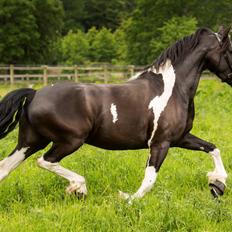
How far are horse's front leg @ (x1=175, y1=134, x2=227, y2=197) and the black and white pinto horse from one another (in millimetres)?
11

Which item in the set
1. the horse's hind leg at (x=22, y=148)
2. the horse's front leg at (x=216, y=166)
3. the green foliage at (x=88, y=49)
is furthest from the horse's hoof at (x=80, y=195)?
the green foliage at (x=88, y=49)

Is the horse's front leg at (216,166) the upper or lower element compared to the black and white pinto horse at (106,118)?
lower

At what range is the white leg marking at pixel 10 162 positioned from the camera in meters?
5.14

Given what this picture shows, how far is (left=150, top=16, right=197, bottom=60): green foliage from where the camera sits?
33.1 m

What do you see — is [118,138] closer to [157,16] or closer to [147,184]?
[147,184]

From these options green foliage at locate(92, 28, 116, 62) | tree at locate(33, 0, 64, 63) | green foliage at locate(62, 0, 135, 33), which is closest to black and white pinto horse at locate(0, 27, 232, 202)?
tree at locate(33, 0, 64, 63)

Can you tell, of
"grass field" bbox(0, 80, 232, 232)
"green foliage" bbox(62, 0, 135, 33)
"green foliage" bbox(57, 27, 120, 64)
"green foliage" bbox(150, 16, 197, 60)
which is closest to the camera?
"grass field" bbox(0, 80, 232, 232)

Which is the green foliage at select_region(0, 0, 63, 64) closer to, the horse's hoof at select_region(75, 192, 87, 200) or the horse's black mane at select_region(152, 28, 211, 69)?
the horse's black mane at select_region(152, 28, 211, 69)

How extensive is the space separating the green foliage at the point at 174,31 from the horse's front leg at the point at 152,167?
27.9 m

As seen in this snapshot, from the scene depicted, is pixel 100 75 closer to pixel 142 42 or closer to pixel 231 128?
pixel 142 42

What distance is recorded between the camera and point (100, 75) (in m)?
29.0

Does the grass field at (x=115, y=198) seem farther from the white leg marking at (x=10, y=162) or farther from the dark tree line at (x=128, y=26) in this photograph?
the dark tree line at (x=128, y=26)

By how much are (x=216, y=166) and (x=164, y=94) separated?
3.43ft

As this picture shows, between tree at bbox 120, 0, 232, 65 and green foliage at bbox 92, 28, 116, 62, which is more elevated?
tree at bbox 120, 0, 232, 65
